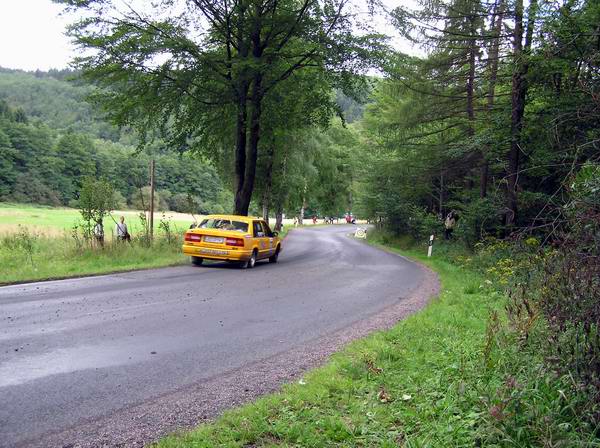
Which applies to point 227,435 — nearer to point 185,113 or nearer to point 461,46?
point 461,46

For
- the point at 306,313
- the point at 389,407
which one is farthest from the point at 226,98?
the point at 389,407

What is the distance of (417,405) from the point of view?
418 centimetres

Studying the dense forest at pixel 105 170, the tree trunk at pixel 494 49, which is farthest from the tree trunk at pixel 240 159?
the dense forest at pixel 105 170

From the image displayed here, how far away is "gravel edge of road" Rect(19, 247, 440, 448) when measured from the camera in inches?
147

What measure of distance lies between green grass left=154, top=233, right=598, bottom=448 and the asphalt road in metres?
1.14

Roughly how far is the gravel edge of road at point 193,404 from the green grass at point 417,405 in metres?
0.26

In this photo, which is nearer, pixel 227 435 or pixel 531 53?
pixel 227 435

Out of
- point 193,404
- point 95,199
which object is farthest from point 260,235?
point 193,404

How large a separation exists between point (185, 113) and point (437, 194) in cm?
1622

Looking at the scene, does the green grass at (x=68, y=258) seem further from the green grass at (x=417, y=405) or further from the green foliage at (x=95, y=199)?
the green grass at (x=417, y=405)

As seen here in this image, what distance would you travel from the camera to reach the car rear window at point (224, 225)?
1614 cm

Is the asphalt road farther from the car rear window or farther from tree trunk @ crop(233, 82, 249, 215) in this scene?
tree trunk @ crop(233, 82, 249, 215)

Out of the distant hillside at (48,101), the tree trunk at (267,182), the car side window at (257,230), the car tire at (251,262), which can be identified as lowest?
the car tire at (251,262)

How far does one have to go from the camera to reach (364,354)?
5.89 metres
